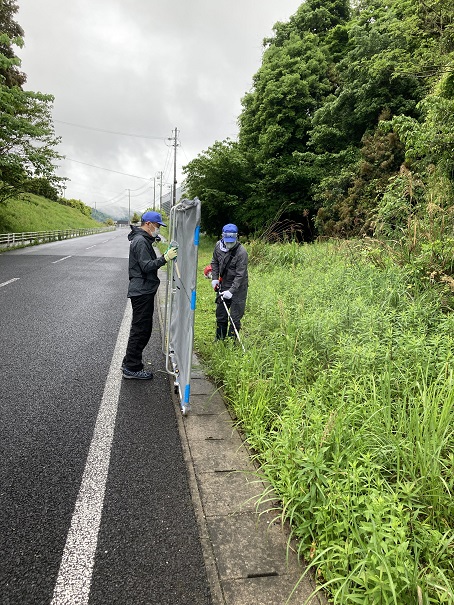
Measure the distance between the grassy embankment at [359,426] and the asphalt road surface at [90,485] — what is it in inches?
26.1

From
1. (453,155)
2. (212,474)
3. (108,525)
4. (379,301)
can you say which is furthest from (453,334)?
(453,155)

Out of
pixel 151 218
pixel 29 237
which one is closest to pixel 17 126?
pixel 29 237

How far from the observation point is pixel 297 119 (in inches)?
757

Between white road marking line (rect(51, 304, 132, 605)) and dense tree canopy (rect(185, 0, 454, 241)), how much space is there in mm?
9061

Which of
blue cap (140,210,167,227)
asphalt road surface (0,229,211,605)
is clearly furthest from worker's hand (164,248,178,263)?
asphalt road surface (0,229,211,605)

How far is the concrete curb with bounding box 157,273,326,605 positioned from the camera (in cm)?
182

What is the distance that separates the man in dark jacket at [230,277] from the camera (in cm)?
468

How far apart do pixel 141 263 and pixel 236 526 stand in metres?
2.74

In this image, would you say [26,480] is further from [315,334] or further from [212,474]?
[315,334]

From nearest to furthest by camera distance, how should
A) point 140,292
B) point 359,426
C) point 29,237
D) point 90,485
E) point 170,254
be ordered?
1. point 90,485
2. point 359,426
3. point 170,254
4. point 140,292
5. point 29,237

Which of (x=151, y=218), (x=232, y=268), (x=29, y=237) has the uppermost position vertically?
(x=151, y=218)

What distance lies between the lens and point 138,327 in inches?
168

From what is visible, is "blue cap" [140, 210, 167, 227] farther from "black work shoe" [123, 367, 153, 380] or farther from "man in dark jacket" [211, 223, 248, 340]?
"black work shoe" [123, 367, 153, 380]

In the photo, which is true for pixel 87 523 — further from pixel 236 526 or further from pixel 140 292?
pixel 140 292
